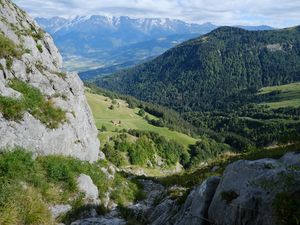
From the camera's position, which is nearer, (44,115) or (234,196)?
(234,196)

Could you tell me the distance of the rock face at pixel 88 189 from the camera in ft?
74.1

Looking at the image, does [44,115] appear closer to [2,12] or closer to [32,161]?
[32,161]

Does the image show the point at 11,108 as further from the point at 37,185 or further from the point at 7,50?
the point at 7,50

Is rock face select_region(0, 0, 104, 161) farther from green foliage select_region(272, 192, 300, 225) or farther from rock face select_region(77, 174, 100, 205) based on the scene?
green foliage select_region(272, 192, 300, 225)

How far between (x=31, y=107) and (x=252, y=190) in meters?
17.5

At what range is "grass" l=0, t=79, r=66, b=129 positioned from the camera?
925 inches

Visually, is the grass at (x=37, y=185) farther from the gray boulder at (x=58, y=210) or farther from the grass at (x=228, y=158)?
the grass at (x=228, y=158)

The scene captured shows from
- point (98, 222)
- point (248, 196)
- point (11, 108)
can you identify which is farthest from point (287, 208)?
point (11, 108)

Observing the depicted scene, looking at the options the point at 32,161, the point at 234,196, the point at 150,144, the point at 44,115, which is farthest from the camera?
the point at 150,144

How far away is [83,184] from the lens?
75.5 feet

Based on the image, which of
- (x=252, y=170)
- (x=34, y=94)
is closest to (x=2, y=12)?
(x=34, y=94)

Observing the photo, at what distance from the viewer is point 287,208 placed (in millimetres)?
Answer: 10586

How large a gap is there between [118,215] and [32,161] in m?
6.22

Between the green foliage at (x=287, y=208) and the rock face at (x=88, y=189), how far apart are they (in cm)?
1386
